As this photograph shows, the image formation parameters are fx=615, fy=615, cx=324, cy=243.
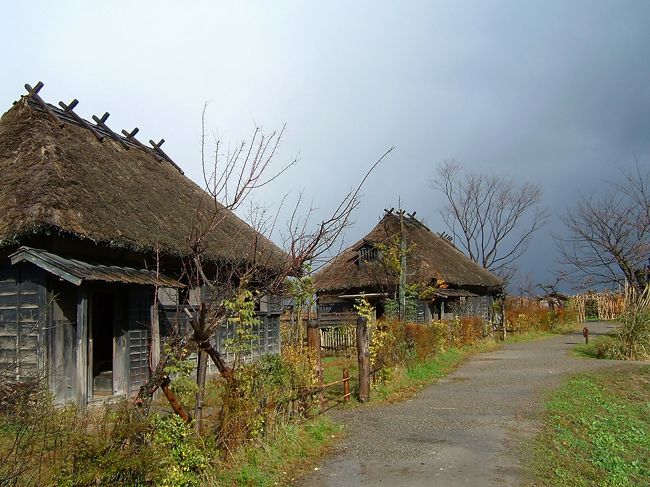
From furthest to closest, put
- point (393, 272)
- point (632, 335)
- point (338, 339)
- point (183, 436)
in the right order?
point (393, 272)
point (338, 339)
point (632, 335)
point (183, 436)

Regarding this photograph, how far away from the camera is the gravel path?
21.9ft

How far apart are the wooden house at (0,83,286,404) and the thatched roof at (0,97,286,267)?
0.09 ft

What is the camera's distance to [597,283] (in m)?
30.0

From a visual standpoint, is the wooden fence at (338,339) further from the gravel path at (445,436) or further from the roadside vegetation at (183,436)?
the roadside vegetation at (183,436)

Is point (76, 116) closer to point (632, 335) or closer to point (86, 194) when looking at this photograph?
point (86, 194)

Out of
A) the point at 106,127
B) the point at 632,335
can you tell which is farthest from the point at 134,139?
the point at 632,335

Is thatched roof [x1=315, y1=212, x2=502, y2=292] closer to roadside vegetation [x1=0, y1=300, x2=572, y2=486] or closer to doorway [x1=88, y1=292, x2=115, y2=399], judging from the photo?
doorway [x1=88, y1=292, x2=115, y2=399]

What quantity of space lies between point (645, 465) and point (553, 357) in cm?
1179

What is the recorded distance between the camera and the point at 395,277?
78.8ft

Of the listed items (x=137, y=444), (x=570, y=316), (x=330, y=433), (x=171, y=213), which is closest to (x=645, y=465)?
(x=330, y=433)

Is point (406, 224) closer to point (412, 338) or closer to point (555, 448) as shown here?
point (412, 338)

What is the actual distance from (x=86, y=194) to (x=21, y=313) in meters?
2.49

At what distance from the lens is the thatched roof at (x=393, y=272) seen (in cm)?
2573

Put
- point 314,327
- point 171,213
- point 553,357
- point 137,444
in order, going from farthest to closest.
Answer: point 553,357 → point 171,213 → point 314,327 → point 137,444
